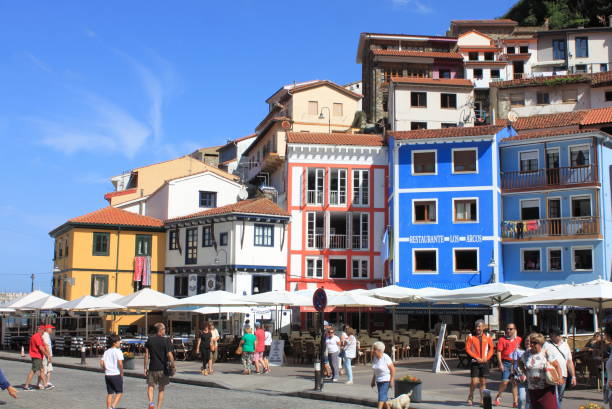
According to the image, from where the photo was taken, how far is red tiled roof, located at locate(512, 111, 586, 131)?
5069 cm

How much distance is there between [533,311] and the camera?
35.7m

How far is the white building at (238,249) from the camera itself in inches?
1670

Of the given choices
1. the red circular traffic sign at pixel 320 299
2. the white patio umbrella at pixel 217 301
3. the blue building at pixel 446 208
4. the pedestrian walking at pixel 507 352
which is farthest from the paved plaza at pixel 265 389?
the blue building at pixel 446 208

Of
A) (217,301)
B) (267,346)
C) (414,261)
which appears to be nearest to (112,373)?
→ (217,301)

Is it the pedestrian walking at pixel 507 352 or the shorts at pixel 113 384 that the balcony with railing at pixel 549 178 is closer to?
the pedestrian walking at pixel 507 352

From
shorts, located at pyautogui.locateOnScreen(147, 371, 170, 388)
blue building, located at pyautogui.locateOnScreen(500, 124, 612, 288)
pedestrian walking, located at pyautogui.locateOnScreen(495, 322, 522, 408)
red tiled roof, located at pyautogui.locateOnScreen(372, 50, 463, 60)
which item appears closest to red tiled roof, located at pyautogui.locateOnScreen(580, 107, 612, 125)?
blue building, located at pyautogui.locateOnScreen(500, 124, 612, 288)

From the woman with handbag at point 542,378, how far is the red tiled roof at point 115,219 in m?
37.4

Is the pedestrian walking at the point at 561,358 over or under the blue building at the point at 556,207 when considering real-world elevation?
under

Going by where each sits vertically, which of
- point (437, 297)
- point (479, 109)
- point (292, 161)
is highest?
point (479, 109)

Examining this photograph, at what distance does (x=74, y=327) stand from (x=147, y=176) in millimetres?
15136

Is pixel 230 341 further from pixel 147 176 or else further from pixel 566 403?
pixel 147 176

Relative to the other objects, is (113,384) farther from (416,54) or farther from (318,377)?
(416,54)

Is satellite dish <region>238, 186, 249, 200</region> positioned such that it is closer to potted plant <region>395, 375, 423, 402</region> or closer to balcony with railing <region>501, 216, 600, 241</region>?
balcony with railing <region>501, 216, 600, 241</region>

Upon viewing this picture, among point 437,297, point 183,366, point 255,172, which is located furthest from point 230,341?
point 255,172
